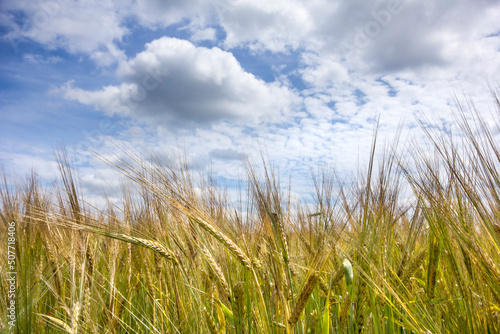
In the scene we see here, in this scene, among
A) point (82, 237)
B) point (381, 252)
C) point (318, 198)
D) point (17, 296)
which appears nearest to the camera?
point (381, 252)

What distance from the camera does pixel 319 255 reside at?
1.34m

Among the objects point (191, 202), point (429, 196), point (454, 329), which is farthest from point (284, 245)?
point (454, 329)

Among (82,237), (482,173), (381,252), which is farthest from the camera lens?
(82,237)

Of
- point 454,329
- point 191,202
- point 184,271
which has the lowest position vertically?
point 454,329

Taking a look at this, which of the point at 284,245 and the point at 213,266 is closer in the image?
the point at 284,245

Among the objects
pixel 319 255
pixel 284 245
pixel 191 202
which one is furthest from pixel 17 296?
pixel 319 255

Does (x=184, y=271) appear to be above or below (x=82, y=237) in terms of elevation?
below

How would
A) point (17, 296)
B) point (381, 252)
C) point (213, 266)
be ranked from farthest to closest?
point (17, 296) → point (381, 252) → point (213, 266)

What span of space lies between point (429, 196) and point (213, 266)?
100 centimetres

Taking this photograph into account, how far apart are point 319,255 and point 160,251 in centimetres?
74

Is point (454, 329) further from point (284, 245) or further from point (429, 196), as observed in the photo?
point (284, 245)

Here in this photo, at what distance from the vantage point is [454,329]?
1319 mm

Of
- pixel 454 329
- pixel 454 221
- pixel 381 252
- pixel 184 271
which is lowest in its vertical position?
pixel 454 329

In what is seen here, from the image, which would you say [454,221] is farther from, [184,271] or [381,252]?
[184,271]
